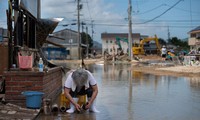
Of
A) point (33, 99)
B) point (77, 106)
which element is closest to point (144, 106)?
point (77, 106)

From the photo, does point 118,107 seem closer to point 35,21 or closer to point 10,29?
point 10,29

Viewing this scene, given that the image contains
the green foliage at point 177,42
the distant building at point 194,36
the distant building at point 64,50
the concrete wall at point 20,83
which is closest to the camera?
the concrete wall at point 20,83

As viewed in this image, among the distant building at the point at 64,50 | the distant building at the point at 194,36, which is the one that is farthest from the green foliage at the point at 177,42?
the distant building at the point at 194,36

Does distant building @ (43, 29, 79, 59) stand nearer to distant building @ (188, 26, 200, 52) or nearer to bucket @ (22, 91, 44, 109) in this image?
distant building @ (188, 26, 200, 52)

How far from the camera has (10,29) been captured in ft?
27.8

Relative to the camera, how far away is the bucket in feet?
24.9

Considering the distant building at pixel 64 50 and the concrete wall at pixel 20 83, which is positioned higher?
the distant building at pixel 64 50

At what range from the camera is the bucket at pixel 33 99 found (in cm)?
760

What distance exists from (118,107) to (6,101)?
9.25 ft

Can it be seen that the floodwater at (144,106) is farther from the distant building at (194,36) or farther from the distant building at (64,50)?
the distant building at (194,36)

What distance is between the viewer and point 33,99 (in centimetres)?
770

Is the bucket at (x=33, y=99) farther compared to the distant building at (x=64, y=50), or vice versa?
the distant building at (x=64, y=50)

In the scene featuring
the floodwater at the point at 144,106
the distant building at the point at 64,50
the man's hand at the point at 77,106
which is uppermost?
the distant building at the point at 64,50

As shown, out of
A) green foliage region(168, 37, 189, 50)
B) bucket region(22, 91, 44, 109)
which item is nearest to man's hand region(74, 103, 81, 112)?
bucket region(22, 91, 44, 109)
